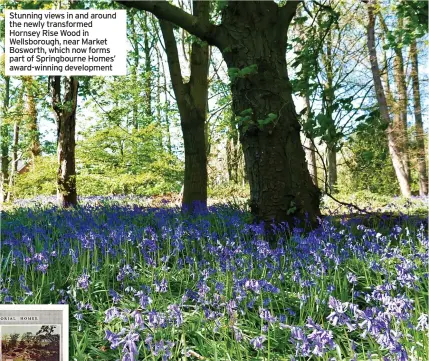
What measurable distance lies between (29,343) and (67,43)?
2440 millimetres

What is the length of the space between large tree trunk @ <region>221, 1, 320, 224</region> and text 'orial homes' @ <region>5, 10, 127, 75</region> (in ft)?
5.77

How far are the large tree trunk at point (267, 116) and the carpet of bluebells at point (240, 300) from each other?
0.38 metres

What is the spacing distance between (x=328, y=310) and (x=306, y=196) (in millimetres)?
2386

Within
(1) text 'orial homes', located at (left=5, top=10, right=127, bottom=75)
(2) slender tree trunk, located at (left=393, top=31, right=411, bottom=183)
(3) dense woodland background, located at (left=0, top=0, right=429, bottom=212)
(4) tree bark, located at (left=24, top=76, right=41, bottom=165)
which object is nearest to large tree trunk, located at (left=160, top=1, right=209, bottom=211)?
(3) dense woodland background, located at (left=0, top=0, right=429, bottom=212)

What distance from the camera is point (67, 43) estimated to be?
11.9 feet

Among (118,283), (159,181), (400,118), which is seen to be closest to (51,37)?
(118,283)

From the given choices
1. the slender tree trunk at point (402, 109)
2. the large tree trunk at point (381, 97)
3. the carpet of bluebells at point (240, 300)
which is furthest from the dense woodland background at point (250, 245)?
the slender tree trunk at point (402, 109)

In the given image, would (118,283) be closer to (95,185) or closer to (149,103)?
(95,185)

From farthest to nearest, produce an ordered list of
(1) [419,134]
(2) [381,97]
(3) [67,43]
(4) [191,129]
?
(1) [419,134]
(2) [381,97]
(4) [191,129]
(3) [67,43]

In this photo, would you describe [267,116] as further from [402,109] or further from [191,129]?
[402,109]

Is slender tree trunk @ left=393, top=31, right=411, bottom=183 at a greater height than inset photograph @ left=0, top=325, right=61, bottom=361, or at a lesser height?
greater

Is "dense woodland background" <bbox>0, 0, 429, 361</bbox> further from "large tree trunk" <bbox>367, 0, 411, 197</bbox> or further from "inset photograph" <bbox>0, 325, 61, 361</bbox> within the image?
"large tree trunk" <bbox>367, 0, 411, 197</bbox>

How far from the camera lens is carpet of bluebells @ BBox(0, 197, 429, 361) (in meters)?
1.87

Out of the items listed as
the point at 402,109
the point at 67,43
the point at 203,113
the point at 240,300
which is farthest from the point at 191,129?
the point at 402,109
